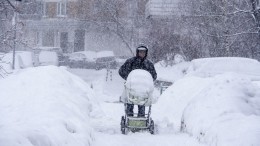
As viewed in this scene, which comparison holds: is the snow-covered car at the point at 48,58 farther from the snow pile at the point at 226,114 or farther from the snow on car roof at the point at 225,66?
the snow pile at the point at 226,114

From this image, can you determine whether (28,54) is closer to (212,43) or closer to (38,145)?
(212,43)

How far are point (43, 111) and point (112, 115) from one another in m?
4.61

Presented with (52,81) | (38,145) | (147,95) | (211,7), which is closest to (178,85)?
(52,81)

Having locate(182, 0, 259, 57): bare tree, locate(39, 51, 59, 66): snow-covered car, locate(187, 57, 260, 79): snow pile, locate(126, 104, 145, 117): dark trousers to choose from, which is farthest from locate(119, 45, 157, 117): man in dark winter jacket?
locate(39, 51, 59, 66): snow-covered car

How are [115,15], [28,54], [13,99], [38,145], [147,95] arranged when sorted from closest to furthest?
[38,145] → [147,95] → [13,99] → [28,54] → [115,15]

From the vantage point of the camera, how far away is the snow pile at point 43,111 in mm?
6992

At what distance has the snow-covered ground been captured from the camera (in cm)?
773

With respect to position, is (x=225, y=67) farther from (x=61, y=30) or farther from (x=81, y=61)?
(x=61, y=30)

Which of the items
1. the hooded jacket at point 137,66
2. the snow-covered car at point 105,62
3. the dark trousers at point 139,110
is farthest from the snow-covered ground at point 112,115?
the snow-covered car at point 105,62

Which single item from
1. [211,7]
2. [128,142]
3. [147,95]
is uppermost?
[211,7]

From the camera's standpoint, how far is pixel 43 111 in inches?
Answer: 376

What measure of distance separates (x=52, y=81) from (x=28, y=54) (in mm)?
20660

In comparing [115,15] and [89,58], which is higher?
[115,15]

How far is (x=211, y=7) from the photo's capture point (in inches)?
1064
